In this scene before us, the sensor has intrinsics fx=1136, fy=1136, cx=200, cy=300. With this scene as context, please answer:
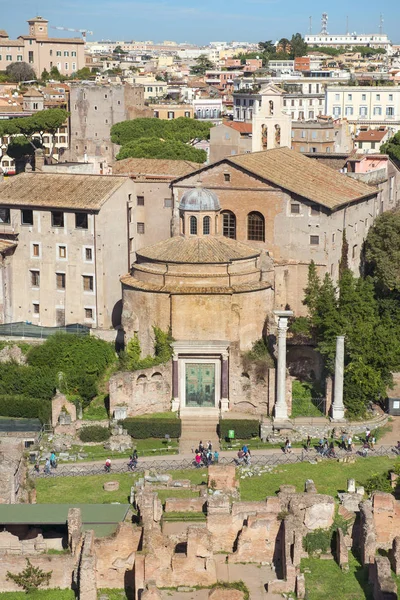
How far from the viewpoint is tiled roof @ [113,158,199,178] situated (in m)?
55.4

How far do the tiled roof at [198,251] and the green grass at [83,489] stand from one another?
366 inches

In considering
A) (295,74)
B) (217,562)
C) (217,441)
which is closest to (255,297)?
(217,441)

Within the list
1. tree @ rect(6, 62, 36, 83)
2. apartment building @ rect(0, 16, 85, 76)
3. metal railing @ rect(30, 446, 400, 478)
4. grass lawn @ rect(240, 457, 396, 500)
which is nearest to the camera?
grass lawn @ rect(240, 457, 396, 500)

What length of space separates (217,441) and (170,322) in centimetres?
496

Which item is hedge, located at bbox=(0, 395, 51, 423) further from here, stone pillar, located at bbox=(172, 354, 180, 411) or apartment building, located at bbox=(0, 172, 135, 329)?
apartment building, located at bbox=(0, 172, 135, 329)

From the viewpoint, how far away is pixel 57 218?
48781 millimetres

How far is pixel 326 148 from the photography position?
3086 inches

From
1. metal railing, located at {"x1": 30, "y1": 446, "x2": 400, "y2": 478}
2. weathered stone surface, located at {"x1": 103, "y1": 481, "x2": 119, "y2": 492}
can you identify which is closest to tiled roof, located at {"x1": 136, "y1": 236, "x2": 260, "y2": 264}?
metal railing, located at {"x1": 30, "y1": 446, "x2": 400, "y2": 478}

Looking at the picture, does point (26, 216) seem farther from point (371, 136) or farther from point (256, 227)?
point (371, 136)

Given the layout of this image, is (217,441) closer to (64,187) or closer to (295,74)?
(64,187)

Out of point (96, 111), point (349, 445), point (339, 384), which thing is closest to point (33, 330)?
point (339, 384)

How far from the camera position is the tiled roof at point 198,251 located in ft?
141

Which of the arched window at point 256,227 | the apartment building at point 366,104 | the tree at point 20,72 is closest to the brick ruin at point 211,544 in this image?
the arched window at point 256,227

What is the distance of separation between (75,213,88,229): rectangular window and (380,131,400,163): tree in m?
35.8
